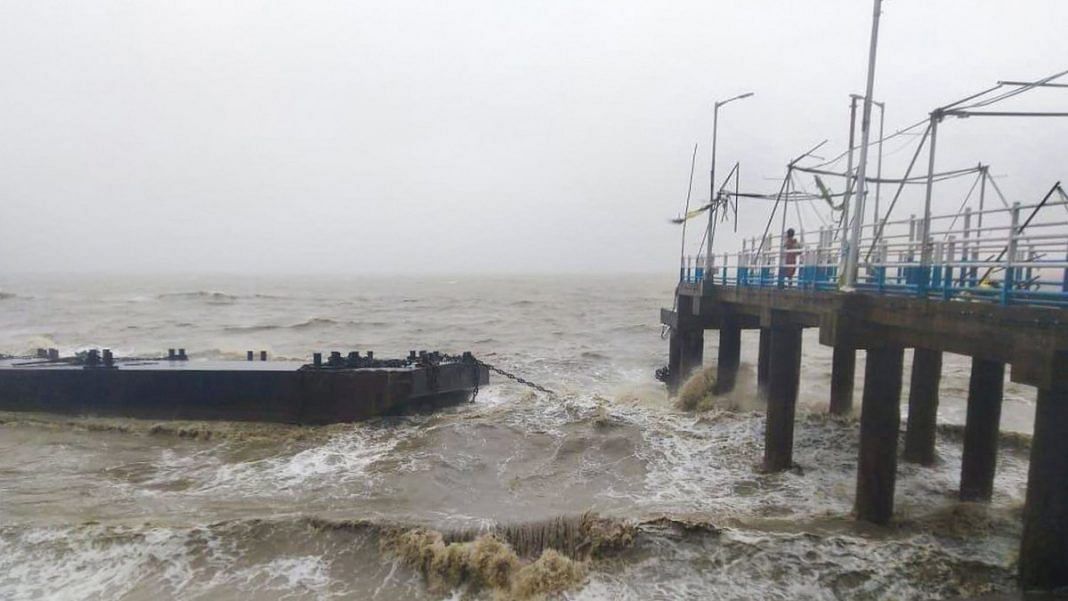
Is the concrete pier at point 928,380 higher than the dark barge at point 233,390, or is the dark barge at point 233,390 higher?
the concrete pier at point 928,380

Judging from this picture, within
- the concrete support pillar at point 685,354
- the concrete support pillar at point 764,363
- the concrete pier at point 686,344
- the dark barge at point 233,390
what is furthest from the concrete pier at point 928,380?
the dark barge at point 233,390

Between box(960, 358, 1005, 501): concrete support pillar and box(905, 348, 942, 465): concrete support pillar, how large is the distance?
5.77 feet

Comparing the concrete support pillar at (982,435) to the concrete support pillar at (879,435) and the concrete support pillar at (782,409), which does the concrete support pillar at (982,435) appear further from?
the concrete support pillar at (782,409)

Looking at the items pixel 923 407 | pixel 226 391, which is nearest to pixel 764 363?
pixel 923 407

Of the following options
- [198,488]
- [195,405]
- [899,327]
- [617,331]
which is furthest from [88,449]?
[617,331]

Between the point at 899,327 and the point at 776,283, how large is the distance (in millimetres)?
4910

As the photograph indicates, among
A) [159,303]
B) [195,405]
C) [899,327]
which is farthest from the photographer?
[159,303]

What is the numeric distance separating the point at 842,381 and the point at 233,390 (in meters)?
16.6

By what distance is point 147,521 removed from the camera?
10.6 metres

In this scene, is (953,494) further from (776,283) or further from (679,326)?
(679,326)

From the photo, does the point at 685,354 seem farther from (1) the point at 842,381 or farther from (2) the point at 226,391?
(2) the point at 226,391

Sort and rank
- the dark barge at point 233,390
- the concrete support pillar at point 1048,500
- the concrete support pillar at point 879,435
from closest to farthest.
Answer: the concrete support pillar at point 1048,500
the concrete support pillar at point 879,435
the dark barge at point 233,390

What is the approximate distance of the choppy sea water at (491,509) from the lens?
8820 mm

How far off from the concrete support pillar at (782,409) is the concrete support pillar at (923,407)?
2695 millimetres
